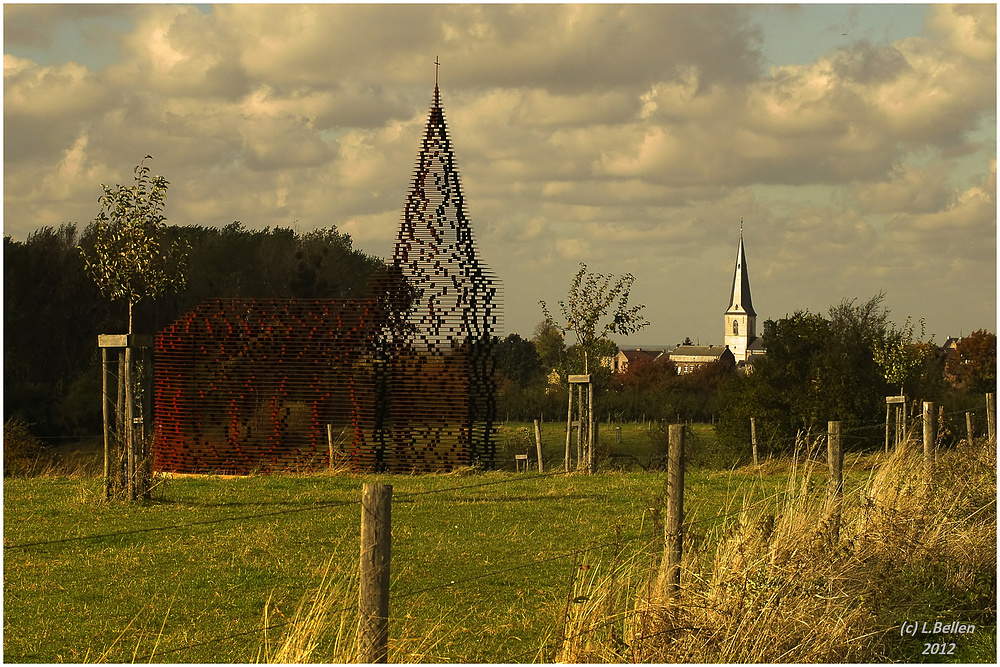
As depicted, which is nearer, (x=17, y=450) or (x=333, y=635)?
(x=333, y=635)

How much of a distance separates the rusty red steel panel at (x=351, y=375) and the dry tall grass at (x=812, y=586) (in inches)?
334

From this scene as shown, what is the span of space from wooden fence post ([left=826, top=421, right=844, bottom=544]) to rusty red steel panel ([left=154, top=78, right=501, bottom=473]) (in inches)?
334

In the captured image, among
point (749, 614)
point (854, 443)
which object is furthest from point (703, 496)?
→ point (854, 443)

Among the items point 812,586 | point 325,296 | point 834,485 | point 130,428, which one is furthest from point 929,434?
point 325,296

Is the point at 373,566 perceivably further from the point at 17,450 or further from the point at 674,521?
the point at 17,450

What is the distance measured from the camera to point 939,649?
17.8 feet

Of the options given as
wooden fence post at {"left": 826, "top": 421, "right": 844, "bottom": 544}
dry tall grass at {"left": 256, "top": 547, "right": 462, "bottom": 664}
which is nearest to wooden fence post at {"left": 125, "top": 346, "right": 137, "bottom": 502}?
dry tall grass at {"left": 256, "top": 547, "right": 462, "bottom": 664}

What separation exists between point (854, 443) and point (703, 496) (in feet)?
51.3

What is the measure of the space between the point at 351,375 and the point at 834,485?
32.5 ft

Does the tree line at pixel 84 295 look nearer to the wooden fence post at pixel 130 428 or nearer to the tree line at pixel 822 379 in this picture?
the tree line at pixel 822 379

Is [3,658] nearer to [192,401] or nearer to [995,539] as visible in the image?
[995,539]

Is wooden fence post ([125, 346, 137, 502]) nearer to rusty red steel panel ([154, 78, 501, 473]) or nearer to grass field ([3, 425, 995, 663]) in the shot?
grass field ([3, 425, 995, 663])

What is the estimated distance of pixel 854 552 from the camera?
5.83 meters

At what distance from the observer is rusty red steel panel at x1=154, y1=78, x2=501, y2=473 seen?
1518 cm
